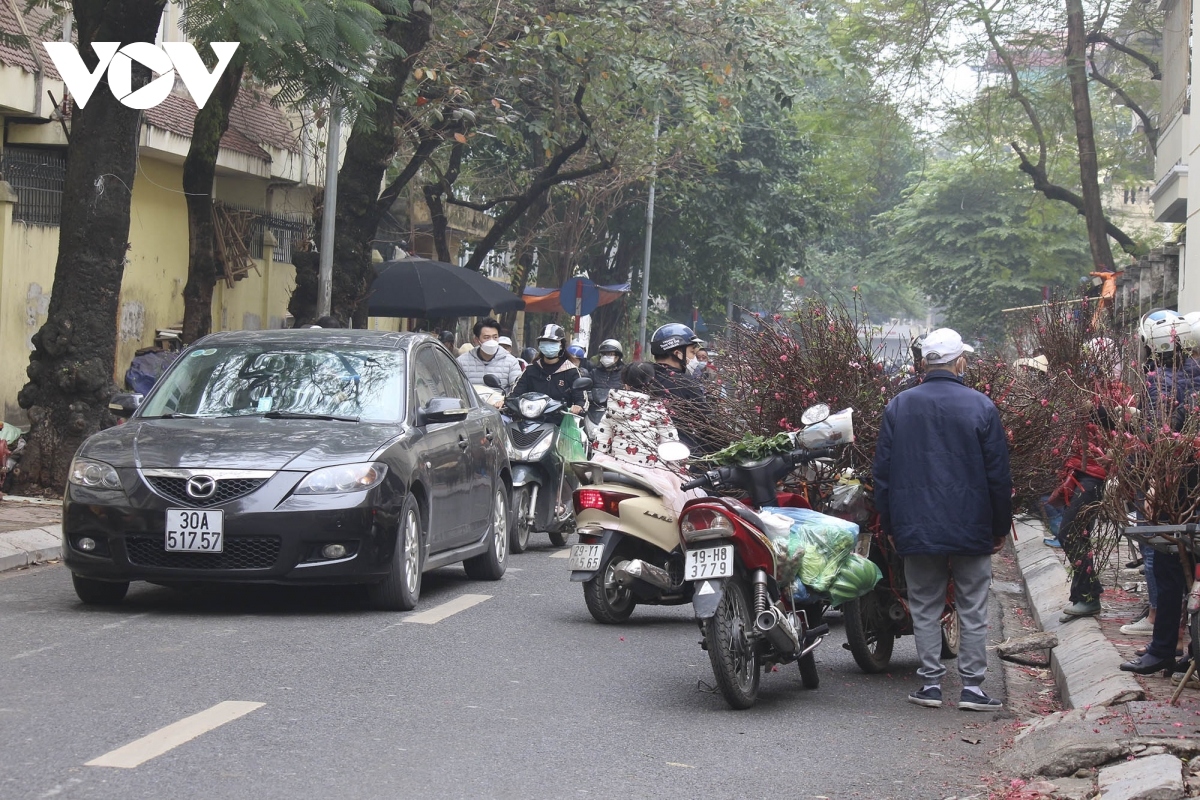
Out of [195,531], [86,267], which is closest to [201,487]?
[195,531]

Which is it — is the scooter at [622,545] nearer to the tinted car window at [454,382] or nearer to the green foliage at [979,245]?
the tinted car window at [454,382]

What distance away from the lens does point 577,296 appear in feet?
94.2

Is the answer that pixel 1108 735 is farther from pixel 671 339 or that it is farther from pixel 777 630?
pixel 671 339

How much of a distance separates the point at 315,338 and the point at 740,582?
13.4 feet

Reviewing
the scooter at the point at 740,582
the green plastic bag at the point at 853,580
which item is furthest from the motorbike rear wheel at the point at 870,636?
the scooter at the point at 740,582

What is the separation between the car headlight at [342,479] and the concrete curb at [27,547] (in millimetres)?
3335

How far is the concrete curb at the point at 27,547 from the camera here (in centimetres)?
1087

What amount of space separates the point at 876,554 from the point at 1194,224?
13881mm

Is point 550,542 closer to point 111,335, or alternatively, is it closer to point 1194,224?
point 111,335

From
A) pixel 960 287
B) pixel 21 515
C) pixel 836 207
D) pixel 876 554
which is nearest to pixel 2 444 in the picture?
pixel 21 515

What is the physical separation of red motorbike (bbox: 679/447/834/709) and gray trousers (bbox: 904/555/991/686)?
0.61m

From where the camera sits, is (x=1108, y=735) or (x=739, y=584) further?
(x=739, y=584)

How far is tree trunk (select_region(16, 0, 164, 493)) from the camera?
1388 centimetres

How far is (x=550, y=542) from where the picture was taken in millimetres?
14445
